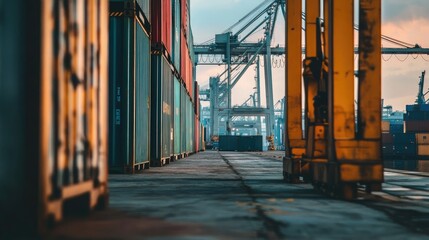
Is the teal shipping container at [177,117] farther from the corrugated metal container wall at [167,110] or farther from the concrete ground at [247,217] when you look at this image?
the concrete ground at [247,217]

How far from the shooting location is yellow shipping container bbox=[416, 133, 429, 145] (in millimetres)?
49250

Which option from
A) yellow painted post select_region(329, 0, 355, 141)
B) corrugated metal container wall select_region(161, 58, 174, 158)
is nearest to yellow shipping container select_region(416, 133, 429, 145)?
corrugated metal container wall select_region(161, 58, 174, 158)

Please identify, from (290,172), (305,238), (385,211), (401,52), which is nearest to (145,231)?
(305,238)

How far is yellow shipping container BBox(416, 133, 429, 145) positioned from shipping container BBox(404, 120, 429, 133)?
1969mm

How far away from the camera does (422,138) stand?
162 feet

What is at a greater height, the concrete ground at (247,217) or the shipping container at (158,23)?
the shipping container at (158,23)

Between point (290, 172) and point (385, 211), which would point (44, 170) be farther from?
point (290, 172)

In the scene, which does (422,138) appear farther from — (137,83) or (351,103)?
(351,103)

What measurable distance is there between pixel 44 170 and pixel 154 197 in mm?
4183

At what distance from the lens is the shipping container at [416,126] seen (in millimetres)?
51688

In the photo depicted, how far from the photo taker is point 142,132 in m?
16.1

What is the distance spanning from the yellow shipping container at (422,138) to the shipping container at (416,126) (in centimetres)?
197

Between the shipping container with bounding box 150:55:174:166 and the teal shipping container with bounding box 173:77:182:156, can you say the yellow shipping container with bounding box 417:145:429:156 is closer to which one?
the teal shipping container with bounding box 173:77:182:156

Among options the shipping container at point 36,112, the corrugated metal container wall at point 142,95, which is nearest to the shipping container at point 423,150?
the corrugated metal container wall at point 142,95
